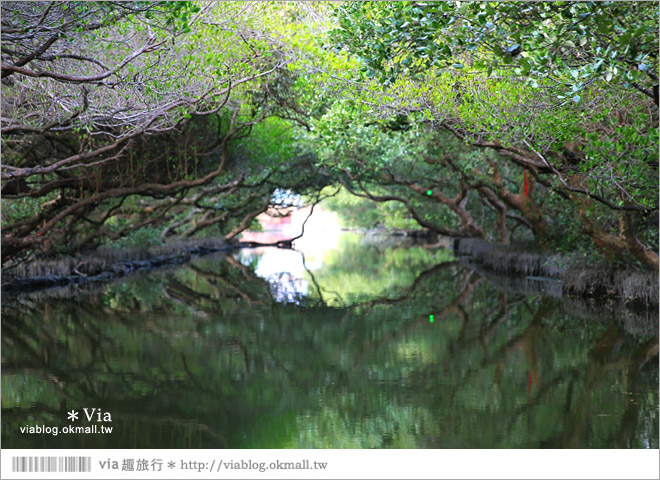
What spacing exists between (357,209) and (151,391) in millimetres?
57667

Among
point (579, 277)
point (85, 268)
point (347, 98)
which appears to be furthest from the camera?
point (85, 268)

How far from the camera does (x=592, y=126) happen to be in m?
11.5

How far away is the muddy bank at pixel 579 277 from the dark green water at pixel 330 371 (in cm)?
84

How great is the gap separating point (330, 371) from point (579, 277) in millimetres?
8530

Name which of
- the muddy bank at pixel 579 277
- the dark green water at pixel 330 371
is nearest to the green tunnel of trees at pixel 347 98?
the muddy bank at pixel 579 277

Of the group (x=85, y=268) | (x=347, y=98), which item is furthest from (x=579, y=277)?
(x=85, y=268)

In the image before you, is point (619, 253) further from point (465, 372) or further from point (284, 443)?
point (284, 443)

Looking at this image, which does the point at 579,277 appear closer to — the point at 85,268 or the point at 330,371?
the point at 330,371

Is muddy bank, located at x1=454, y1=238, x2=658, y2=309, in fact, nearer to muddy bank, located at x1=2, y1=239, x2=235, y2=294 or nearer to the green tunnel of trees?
the green tunnel of trees

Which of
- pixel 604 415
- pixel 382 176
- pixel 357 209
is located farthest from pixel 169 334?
pixel 357 209

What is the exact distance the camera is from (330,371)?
9.22 meters

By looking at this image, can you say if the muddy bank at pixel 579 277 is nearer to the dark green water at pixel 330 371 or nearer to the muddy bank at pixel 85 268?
the dark green water at pixel 330 371

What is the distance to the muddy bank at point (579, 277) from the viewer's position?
13688 mm

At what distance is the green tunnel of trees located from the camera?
21.7ft
